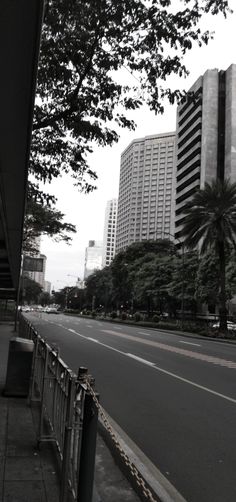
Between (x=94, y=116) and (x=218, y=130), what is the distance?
106974mm

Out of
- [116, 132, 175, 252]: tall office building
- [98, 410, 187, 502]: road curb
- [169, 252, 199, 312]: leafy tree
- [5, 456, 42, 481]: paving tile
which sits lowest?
[98, 410, 187, 502]: road curb

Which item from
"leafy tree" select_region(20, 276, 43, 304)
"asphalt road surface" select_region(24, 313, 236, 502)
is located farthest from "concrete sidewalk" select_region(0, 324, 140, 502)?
"leafy tree" select_region(20, 276, 43, 304)

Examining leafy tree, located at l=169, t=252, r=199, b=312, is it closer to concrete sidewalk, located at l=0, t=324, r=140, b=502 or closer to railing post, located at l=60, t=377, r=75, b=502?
concrete sidewalk, located at l=0, t=324, r=140, b=502

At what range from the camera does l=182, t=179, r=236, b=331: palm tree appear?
132 feet

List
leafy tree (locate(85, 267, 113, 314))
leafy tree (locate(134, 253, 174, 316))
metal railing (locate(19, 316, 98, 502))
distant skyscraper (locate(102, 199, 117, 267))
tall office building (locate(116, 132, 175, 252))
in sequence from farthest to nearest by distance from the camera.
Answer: distant skyscraper (locate(102, 199, 117, 267))
tall office building (locate(116, 132, 175, 252))
leafy tree (locate(85, 267, 113, 314))
leafy tree (locate(134, 253, 174, 316))
metal railing (locate(19, 316, 98, 502))

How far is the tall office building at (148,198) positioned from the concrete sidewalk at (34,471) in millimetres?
118143

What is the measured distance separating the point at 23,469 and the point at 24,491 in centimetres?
57

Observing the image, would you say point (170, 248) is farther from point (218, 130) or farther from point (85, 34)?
point (85, 34)

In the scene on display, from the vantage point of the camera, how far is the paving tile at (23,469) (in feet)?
16.0

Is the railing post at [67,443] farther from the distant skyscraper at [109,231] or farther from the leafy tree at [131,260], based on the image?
the distant skyscraper at [109,231]

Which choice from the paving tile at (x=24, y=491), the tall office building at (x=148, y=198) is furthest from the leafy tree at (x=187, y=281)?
the tall office building at (x=148, y=198)

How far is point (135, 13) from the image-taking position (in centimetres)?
1192

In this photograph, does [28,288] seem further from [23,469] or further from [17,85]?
[17,85]

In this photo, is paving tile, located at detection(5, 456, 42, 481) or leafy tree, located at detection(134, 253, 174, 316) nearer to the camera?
paving tile, located at detection(5, 456, 42, 481)
